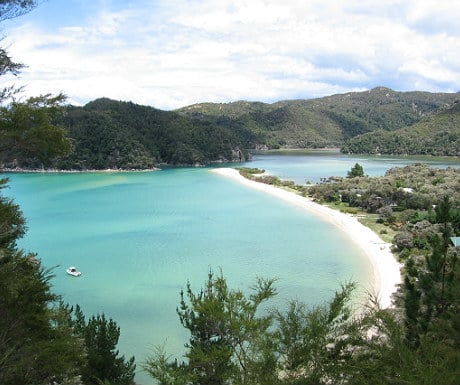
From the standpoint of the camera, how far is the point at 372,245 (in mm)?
27484

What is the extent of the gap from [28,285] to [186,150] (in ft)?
338

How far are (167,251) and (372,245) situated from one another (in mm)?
14007

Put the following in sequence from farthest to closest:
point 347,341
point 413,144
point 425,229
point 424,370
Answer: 1. point 413,144
2. point 425,229
3. point 347,341
4. point 424,370

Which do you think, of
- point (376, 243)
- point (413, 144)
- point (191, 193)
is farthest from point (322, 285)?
point (413, 144)

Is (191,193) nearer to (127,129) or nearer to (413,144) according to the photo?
(127,129)

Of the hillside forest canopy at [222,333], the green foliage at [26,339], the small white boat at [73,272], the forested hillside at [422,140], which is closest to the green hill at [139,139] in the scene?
the forested hillside at [422,140]

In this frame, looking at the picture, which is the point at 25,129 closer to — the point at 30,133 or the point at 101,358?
the point at 30,133

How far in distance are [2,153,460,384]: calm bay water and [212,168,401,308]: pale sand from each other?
2.48ft

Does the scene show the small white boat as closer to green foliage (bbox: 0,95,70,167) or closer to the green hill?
green foliage (bbox: 0,95,70,167)

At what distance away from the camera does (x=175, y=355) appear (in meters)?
14.4

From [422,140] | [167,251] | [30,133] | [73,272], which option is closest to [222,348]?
[30,133]

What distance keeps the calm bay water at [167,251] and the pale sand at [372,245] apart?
0.75m

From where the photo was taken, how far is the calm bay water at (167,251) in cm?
1888

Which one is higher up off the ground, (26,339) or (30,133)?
(30,133)
